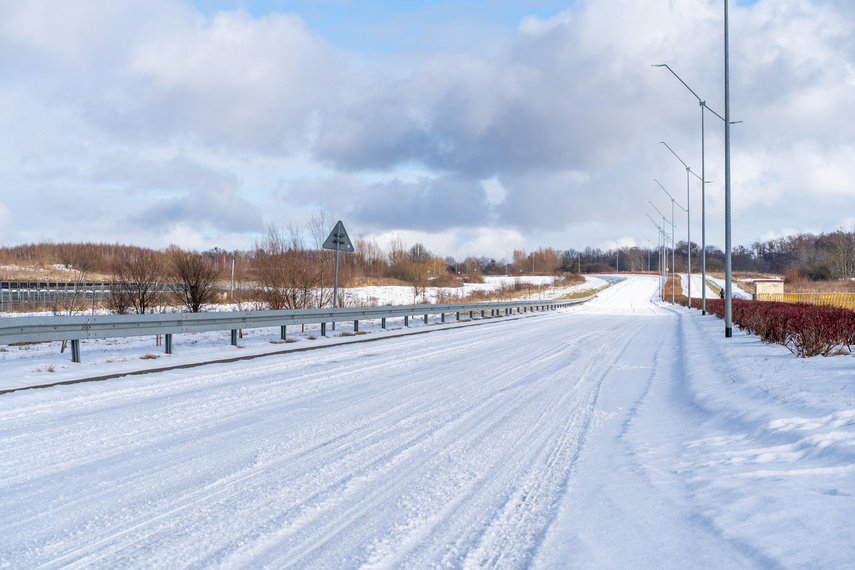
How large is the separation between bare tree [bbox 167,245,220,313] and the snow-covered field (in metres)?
12.0

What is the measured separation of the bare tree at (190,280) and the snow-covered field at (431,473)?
12.0 meters

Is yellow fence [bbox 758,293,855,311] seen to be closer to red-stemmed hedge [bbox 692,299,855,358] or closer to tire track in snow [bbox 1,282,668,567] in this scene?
red-stemmed hedge [bbox 692,299,855,358]

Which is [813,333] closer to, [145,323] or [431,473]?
[431,473]

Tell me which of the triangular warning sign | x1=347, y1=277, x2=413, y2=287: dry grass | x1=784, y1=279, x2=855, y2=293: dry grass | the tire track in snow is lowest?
the tire track in snow

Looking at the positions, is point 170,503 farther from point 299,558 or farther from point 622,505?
point 622,505

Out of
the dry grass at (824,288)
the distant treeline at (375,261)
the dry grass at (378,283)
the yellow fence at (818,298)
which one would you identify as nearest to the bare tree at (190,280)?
the distant treeline at (375,261)

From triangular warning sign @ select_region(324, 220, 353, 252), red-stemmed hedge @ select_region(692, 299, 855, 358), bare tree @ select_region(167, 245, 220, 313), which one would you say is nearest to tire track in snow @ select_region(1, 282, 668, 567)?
red-stemmed hedge @ select_region(692, 299, 855, 358)

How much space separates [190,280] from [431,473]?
1808 cm

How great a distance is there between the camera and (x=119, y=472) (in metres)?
4.64

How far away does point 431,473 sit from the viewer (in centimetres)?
466

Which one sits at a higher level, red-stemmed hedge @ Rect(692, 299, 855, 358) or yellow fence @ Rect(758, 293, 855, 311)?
red-stemmed hedge @ Rect(692, 299, 855, 358)

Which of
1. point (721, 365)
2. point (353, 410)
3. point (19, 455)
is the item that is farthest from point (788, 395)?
point (19, 455)

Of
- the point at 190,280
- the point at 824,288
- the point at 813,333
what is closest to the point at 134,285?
the point at 190,280

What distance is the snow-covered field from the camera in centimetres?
330
